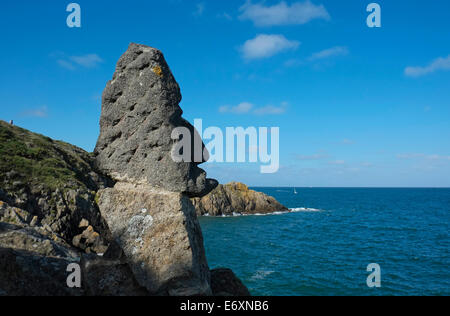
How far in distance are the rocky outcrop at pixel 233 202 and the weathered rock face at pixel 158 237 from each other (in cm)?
6990

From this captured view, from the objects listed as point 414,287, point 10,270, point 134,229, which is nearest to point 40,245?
point 10,270

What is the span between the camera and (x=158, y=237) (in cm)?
642

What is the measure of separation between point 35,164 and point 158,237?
30.7 meters

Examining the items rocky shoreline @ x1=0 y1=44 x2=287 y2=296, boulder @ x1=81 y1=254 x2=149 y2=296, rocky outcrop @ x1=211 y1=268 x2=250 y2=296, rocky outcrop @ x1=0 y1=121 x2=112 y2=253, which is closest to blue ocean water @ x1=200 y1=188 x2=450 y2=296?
rocky outcrop @ x1=0 y1=121 x2=112 y2=253

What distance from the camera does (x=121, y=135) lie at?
23.4ft

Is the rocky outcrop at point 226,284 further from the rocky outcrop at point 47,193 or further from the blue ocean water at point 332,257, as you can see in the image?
the rocky outcrop at point 47,193

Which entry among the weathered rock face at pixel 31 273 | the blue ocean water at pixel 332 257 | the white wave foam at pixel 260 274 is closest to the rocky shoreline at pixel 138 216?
the weathered rock face at pixel 31 273

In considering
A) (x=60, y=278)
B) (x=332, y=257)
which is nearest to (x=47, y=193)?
(x=60, y=278)

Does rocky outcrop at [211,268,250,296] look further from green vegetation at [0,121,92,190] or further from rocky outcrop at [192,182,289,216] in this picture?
rocky outcrop at [192,182,289,216]

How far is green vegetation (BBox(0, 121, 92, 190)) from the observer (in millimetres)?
27750

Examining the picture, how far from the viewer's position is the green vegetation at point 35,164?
27.8 meters

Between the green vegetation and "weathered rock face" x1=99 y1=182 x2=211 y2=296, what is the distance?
25.1 meters
